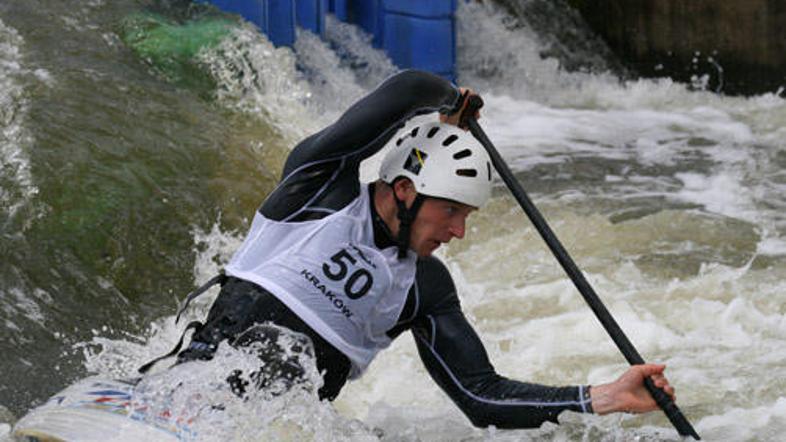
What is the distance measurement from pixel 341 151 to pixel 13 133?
126 inches

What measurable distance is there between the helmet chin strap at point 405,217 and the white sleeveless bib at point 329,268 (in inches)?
3.5

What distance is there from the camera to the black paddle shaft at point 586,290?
3.53 metres

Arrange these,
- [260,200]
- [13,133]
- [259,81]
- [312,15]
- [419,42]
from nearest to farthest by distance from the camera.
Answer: [13,133] < [260,200] < [259,81] < [312,15] < [419,42]

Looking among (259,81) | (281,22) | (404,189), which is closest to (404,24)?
(281,22)

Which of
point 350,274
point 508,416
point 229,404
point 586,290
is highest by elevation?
point 350,274

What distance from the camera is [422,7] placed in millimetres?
10000

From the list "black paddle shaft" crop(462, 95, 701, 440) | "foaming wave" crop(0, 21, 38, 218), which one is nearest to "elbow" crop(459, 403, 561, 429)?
"black paddle shaft" crop(462, 95, 701, 440)

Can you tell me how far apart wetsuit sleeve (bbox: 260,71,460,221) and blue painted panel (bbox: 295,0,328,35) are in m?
5.88

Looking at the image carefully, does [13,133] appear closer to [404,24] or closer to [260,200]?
[260,200]

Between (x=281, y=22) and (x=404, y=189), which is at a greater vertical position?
(x=404, y=189)

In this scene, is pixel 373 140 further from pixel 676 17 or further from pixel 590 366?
pixel 676 17

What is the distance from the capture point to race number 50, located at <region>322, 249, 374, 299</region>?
145 inches

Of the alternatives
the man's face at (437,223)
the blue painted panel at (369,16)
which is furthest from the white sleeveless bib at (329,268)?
the blue painted panel at (369,16)

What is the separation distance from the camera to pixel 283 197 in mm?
3721
